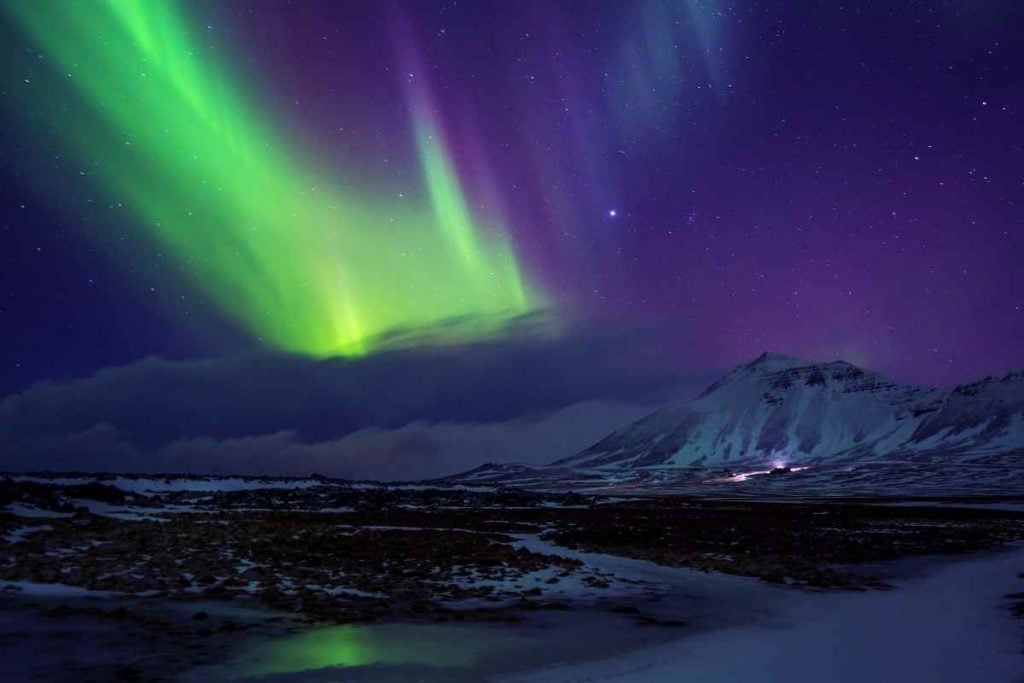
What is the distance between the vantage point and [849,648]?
1343cm

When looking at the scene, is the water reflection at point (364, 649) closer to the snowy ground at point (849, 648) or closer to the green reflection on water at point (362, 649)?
the green reflection on water at point (362, 649)

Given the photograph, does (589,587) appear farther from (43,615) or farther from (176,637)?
(43,615)

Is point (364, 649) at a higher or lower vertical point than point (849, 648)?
higher

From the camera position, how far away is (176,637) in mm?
12867

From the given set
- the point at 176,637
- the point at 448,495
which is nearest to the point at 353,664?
the point at 176,637

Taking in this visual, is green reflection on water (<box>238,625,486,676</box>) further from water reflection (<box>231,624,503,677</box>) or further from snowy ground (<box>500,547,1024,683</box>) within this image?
snowy ground (<box>500,547,1024,683</box>)

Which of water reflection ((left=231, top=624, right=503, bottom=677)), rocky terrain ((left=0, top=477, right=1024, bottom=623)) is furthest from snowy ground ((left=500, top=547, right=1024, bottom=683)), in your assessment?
rocky terrain ((left=0, top=477, right=1024, bottom=623))

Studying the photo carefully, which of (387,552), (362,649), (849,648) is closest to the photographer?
(362,649)

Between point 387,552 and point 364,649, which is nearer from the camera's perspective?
point 364,649

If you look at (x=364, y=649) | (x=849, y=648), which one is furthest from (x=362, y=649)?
(x=849, y=648)

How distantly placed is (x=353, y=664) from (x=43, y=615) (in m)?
7.60

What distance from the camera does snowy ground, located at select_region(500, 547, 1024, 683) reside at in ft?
37.4

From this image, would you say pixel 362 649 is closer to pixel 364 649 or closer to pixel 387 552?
pixel 364 649

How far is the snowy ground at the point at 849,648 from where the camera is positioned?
37.4 feet
